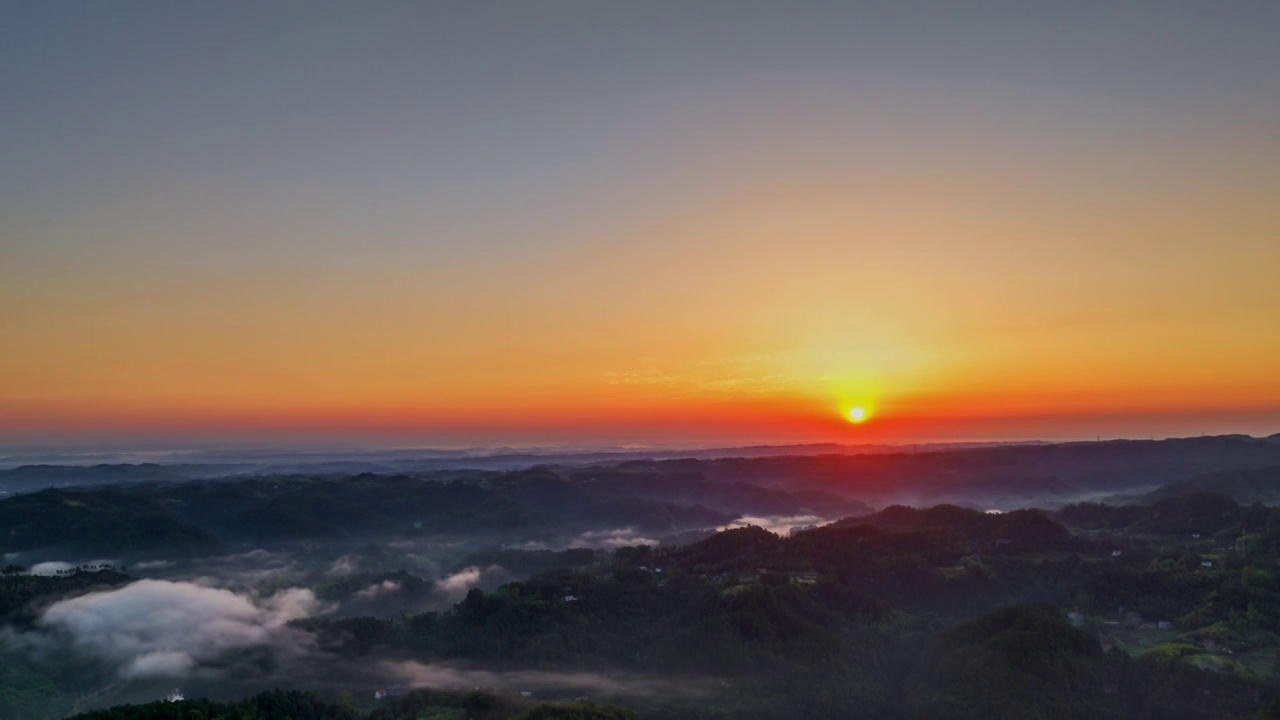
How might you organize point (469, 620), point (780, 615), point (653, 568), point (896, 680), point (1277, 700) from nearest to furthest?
point (1277, 700)
point (896, 680)
point (780, 615)
point (469, 620)
point (653, 568)

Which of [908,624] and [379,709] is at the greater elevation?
[908,624]

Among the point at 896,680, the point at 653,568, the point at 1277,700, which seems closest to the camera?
the point at 1277,700

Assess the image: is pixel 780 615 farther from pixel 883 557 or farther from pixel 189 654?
pixel 189 654

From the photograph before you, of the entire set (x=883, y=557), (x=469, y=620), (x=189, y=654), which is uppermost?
(x=883, y=557)

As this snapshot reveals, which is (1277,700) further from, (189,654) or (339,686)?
(189,654)

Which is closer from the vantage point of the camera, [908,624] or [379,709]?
[379,709]

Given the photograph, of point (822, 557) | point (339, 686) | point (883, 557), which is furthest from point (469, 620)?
point (883, 557)

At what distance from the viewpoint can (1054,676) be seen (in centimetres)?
9550

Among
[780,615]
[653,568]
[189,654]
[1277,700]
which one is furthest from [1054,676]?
[189,654]

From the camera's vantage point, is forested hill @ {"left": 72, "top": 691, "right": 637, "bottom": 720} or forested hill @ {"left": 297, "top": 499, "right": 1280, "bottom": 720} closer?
forested hill @ {"left": 72, "top": 691, "right": 637, "bottom": 720}

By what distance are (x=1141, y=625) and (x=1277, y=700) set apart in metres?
39.8

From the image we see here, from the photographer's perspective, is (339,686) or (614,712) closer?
(614,712)

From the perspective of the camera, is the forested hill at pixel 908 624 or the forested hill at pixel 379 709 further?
the forested hill at pixel 908 624

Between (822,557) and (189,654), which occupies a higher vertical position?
(822,557)
